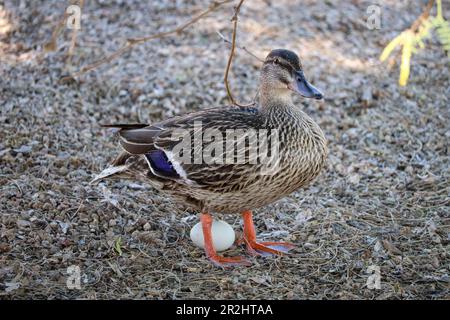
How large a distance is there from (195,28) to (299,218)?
319 cm

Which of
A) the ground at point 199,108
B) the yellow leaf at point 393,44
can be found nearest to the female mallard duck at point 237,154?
the ground at point 199,108

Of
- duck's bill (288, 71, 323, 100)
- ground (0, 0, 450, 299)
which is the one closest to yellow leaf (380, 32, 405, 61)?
duck's bill (288, 71, 323, 100)

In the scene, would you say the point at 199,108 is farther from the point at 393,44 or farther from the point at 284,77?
the point at 393,44

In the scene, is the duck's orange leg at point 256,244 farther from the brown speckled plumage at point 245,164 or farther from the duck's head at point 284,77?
the duck's head at point 284,77

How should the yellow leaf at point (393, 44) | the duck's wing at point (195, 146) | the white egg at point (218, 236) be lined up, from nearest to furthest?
the yellow leaf at point (393, 44) < the duck's wing at point (195, 146) < the white egg at point (218, 236)

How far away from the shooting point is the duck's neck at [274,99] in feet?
14.8

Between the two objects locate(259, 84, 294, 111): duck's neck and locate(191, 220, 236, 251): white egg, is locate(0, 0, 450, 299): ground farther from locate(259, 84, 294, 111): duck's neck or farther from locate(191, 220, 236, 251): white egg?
locate(259, 84, 294, 111): duck's neck

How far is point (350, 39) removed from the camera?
7.55 metres

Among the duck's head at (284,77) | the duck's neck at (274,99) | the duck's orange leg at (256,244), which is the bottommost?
the duck's orange leg at (256,244)

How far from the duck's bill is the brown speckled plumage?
44mm

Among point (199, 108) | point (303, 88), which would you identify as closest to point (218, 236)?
point (303, 88)

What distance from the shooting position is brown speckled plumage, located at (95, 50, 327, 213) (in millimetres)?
4152

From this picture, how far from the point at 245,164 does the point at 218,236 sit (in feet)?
1.95
